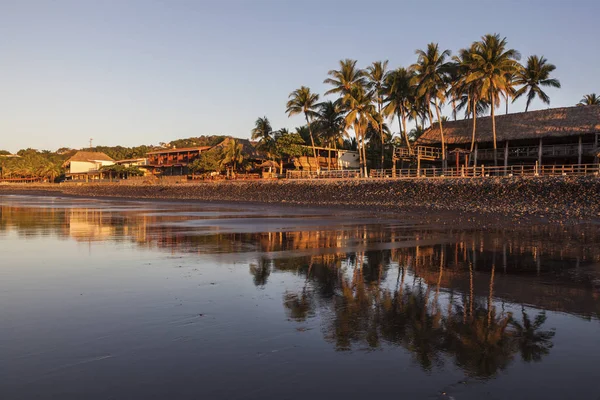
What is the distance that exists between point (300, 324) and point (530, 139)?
4472 cm

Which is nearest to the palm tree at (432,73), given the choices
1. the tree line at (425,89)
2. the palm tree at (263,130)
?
the tree line at (425,89)

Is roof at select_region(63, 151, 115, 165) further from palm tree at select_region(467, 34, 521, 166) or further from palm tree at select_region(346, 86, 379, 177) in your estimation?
palm tree at select_region(467, 34, 521, 166)

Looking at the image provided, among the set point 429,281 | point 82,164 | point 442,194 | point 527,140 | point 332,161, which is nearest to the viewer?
point 429,281

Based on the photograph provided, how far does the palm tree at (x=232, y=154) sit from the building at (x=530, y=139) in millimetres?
27284

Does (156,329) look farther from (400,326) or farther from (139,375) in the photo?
(400,326)

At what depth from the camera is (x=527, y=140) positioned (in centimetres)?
4500

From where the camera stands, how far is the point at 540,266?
11.8 m

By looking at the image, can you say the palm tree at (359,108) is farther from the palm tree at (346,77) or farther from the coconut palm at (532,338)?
the coconut palm at (532,338)

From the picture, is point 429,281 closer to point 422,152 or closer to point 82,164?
point 422,152

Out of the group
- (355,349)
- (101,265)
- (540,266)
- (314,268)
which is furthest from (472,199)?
(355,349)

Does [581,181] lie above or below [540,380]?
above

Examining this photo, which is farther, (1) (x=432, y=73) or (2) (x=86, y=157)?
(2) (x=86, y=157)

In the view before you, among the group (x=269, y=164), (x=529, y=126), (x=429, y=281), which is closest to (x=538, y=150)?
(x=529, y=126)

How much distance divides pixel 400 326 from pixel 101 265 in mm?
8663
